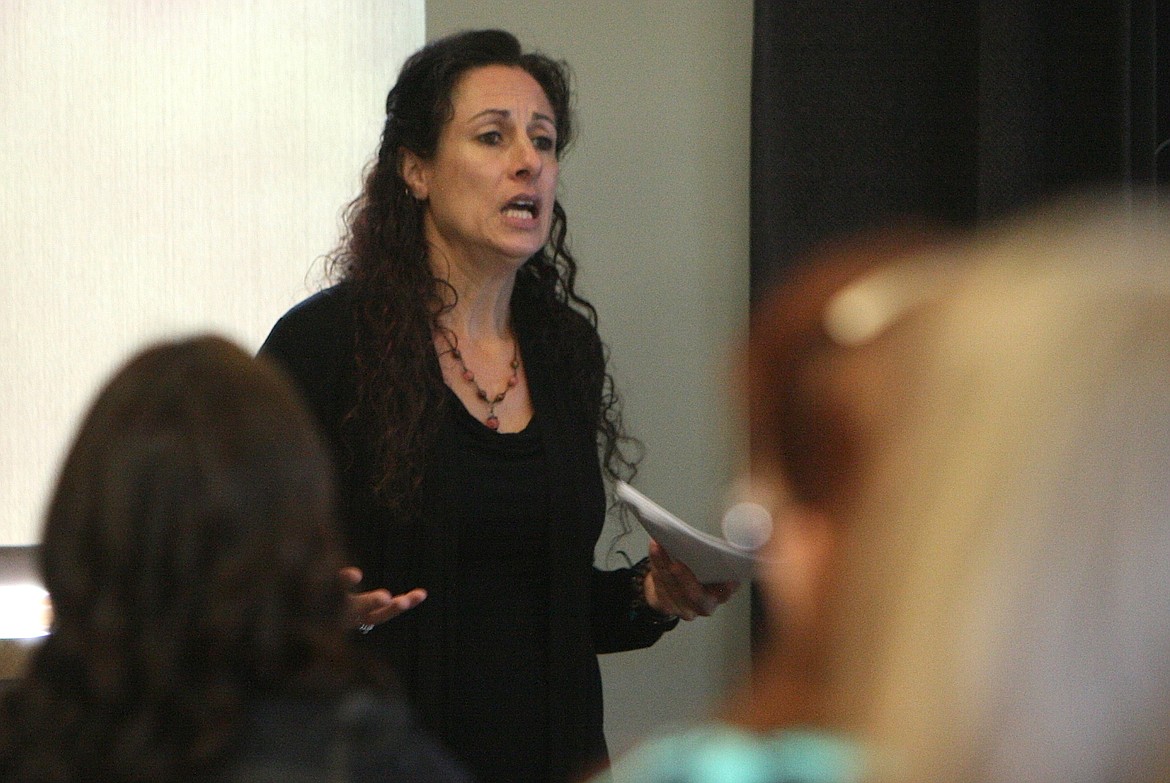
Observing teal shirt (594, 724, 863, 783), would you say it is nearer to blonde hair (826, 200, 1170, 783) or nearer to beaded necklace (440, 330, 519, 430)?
blonde hair (826, 200, 1170, 783)

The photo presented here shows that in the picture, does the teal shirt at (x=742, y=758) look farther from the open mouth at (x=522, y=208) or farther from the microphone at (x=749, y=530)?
the open mouth at (x=522, y=208)

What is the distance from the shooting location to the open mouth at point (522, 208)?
212 centimetres

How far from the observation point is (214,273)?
269 cm

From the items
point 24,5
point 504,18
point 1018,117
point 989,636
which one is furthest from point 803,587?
point 24,5

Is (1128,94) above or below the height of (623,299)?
above

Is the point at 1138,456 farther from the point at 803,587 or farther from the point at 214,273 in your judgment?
the point at 214,273

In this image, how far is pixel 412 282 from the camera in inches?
83.4

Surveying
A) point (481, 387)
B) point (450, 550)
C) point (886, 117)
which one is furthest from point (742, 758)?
point (886, 117)

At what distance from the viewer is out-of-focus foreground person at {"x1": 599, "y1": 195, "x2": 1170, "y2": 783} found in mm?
602

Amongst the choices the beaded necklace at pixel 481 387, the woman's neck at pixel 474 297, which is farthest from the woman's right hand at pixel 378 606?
the woman's neck at pixel 474 297

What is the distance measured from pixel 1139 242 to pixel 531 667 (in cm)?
144

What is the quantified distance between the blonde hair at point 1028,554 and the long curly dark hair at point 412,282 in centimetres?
137

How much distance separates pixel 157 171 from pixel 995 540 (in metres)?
2.34

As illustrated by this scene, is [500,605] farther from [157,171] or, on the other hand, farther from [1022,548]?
[1022,548]
